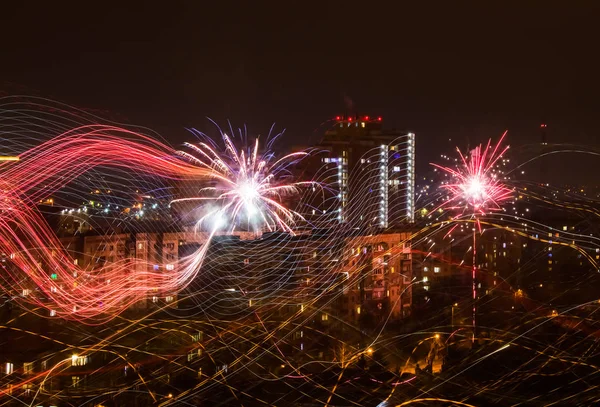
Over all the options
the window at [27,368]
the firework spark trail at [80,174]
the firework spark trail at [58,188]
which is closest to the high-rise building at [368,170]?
the firework spark trail at [80,174]

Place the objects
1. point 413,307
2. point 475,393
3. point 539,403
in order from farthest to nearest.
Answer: point 413,307 < point 475,393 < point 539,403

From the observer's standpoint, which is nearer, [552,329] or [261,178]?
[552,329]

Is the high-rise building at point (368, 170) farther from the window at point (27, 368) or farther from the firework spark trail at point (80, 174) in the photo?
the window at point (27, 368)

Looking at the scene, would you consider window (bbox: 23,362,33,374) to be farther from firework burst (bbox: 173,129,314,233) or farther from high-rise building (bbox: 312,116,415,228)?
high-rise building (bbox: 312,116,415,228)

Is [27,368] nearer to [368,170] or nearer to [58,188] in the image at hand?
[58,188]

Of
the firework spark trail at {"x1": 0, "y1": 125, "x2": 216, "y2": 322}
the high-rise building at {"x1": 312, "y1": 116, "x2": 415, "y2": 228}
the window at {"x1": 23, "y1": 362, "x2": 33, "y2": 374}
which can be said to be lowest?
the window at {"x1": 23, "y1": 362, "x2": 33, "y2": 374}

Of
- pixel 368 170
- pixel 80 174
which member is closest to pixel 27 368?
pixel 80 174

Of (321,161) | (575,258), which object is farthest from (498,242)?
(321,161)

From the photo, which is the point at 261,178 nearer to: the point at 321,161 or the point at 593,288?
the point at 593,288

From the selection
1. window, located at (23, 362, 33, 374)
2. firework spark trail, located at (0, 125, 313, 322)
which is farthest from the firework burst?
window, located at (23, 362, 33, 374)
